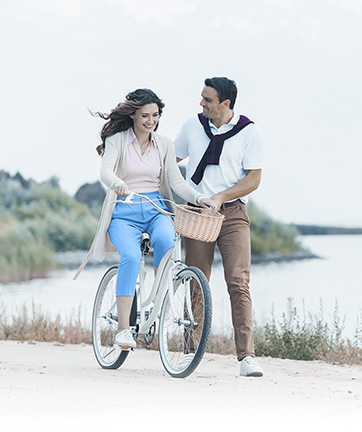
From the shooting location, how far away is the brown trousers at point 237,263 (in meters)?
6.10

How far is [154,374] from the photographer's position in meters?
5.81

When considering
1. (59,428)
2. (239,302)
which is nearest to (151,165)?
(239,302)

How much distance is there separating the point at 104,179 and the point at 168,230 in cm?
57

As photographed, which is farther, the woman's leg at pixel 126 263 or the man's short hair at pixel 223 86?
the man's short hair at pixel 223 86

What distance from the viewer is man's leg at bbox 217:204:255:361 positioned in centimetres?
610

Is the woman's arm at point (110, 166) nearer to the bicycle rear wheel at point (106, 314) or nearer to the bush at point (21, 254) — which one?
the bicycle rear wheel at point (106, 314)

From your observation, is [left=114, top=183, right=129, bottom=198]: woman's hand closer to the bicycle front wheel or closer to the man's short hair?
the bicycle front wheel

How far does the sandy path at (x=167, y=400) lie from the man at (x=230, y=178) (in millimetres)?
529

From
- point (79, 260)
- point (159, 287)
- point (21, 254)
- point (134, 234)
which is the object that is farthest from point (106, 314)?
point (21, 254)

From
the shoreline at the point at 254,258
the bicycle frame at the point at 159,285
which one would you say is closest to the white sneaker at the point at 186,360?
the bicycle frame at the point at 159,285

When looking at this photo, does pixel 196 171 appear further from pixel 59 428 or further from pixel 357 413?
pixel 59 428

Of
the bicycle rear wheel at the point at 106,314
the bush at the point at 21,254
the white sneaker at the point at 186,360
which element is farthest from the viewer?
the bush at the point at 21,254

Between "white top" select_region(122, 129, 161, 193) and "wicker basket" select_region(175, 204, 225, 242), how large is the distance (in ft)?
1.41

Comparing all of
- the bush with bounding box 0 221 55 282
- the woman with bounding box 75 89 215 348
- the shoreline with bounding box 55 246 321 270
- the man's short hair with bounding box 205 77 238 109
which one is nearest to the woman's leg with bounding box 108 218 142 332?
the woman with bounding box 75 89 215 348
